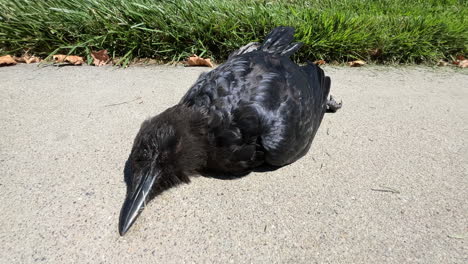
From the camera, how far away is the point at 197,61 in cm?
395

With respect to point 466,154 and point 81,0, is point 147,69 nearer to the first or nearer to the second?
point 81,0

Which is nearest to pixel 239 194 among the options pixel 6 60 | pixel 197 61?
pixel 197 61

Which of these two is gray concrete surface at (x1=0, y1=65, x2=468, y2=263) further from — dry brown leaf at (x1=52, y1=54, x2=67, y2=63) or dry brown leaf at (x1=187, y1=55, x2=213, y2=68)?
dry brown leaf at (x1=187, y1=55, x2=213, y2=68)

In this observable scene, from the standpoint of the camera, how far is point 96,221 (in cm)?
195

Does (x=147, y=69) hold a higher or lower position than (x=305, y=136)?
lower

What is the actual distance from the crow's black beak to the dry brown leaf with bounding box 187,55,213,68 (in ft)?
7.24

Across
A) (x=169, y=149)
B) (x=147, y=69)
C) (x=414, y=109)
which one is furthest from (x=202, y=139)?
(x=414, y=109)

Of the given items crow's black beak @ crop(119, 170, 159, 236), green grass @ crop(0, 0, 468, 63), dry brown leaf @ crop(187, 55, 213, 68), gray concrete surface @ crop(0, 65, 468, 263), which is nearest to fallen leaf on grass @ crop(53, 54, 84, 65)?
green grass @ crop(0, 0, 468, 63)

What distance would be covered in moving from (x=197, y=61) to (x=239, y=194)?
221cm

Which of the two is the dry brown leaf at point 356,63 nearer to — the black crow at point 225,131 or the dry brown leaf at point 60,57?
the black crow at point 225,131

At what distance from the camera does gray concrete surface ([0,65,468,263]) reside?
71.9 inches

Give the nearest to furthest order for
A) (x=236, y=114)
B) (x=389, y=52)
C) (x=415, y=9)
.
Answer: (x=236, y=114), (x=389, y=52), (x=415, y=9)

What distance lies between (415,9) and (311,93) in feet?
13.0

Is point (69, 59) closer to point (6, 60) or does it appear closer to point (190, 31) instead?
point (6, 60)
